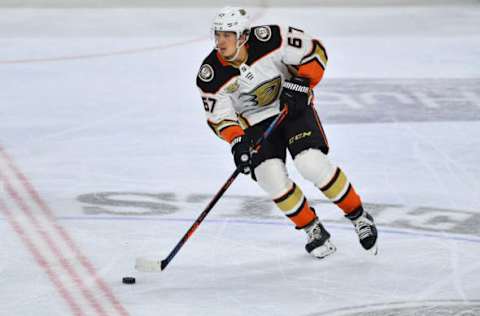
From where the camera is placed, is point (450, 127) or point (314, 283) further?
point (450, 127)

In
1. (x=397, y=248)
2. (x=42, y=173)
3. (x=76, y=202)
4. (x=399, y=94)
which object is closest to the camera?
(x=397, y=248)

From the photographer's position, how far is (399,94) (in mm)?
8766

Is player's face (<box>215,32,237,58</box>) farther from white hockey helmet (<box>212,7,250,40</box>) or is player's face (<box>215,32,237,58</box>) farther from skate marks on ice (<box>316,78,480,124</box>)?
skate marks on ice (<box>316,78,480,124</box>)

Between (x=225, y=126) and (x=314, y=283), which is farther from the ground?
(x=225, y=126)

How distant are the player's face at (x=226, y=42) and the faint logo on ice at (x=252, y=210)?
1230 mm

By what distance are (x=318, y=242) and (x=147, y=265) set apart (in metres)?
0.81

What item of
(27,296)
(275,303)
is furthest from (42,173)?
(275,303)

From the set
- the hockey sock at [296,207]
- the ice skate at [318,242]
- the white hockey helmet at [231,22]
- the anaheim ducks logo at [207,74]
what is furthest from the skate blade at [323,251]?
the white hockey helmet at [231,22]

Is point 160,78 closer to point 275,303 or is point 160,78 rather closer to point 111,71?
point 111,71

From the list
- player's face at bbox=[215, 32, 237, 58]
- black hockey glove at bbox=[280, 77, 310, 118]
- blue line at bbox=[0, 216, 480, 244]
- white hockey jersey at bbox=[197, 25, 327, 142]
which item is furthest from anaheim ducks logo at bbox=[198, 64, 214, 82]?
blue line at bbox=[0, 216, 480, 244]

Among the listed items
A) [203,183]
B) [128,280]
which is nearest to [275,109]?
[128,280]

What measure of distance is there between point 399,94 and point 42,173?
3139 mm

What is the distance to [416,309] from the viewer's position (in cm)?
458

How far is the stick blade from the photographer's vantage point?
4.97m
